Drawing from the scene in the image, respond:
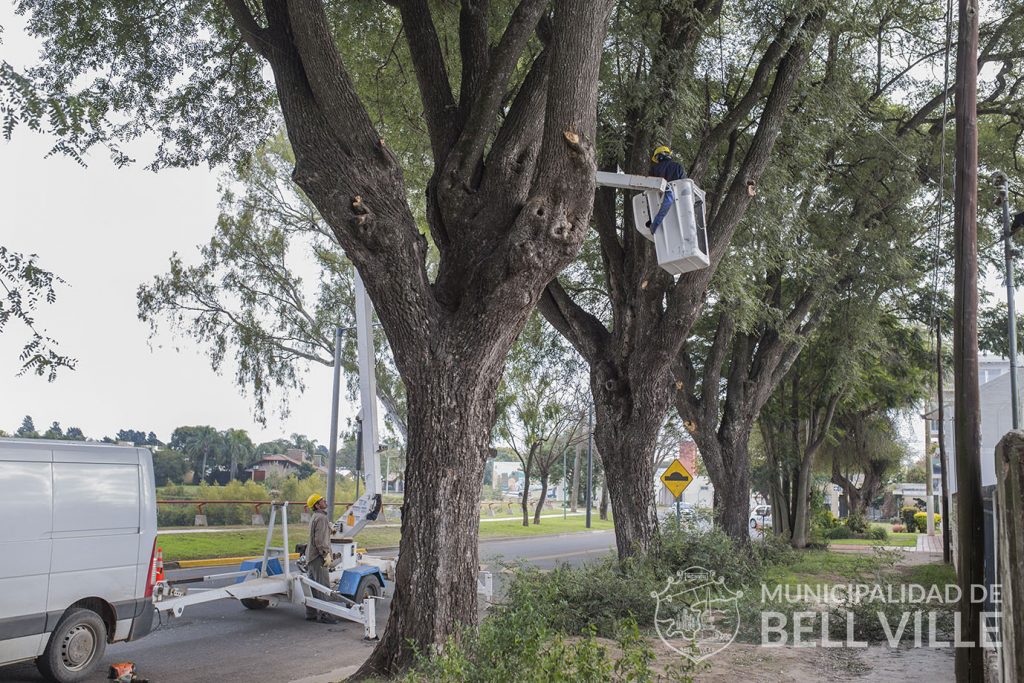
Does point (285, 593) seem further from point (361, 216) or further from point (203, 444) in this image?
point (203, 444)

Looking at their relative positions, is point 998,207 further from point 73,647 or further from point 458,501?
point 73,647

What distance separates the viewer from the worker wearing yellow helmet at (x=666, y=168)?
887 centimetres

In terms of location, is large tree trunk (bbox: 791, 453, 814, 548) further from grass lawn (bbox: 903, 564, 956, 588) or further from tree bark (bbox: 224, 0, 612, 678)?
tree bark (bbox: 224, 0, 612, 678)

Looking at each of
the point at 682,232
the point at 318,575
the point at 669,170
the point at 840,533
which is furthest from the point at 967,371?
the point at 840,533

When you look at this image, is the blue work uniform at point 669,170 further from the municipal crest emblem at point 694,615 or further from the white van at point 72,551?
the white van at point 72,551

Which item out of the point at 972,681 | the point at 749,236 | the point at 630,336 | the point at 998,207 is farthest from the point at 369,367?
the point at 998,207

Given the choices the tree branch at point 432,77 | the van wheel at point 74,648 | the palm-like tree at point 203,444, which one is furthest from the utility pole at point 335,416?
the tree branch at point 432,77

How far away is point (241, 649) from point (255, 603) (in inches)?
101

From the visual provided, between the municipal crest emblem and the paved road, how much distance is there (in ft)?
6.20

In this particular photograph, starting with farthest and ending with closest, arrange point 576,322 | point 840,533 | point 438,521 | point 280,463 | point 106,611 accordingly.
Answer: point 840,533 → point 280,463 → point 576,322 → point 106,611 → point 438,521

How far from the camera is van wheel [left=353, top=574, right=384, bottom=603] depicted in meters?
12.0

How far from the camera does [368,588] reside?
40.6ft

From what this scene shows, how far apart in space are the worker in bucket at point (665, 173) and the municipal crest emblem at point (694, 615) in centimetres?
395

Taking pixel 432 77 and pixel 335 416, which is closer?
pixel 432 77
